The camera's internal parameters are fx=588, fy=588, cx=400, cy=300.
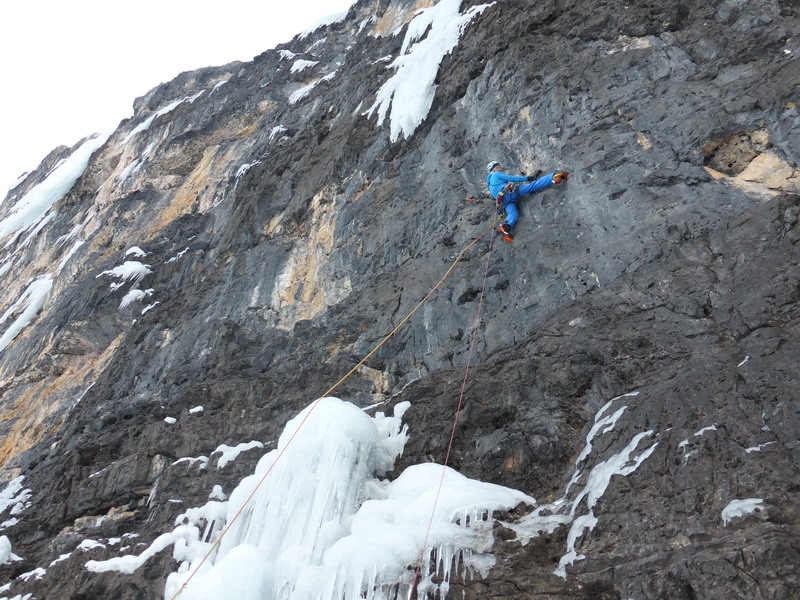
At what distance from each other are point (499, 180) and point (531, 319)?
207 cm

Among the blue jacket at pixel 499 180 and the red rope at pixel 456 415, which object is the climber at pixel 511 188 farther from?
the red rope at pixel 456 415

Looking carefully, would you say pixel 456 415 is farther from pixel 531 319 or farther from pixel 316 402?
pixel 316 402

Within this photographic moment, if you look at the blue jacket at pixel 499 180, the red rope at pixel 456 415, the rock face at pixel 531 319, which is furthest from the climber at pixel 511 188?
the red rope at pixel 456 415

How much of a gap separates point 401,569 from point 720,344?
321cm

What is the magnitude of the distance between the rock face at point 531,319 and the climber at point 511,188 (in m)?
0.17

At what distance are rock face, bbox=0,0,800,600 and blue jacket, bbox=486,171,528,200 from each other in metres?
0.40

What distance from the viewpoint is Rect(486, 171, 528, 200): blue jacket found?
7.65 m

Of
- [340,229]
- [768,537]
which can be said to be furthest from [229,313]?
[768,537]

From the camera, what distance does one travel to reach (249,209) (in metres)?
12.3

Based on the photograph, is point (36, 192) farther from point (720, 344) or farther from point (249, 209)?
point (720, 344)

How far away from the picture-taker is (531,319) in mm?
6746

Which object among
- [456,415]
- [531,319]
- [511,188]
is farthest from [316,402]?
[511,188]

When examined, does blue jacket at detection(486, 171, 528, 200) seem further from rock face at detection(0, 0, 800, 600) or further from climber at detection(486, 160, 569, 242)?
rock face at detection(0, 0, 800, 600)

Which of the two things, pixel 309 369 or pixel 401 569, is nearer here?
pixel 401 569
